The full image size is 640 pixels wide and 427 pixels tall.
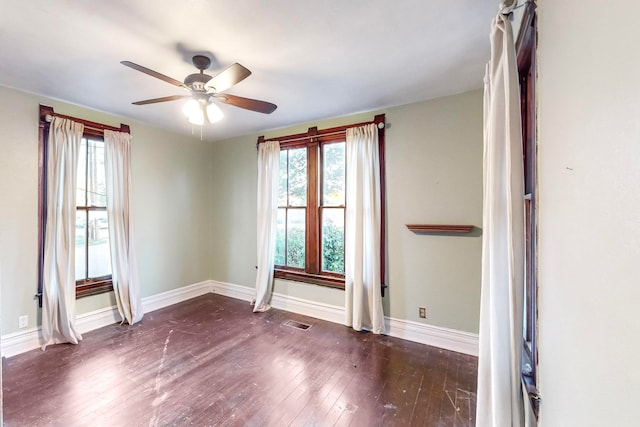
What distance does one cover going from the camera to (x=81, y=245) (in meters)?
3.20

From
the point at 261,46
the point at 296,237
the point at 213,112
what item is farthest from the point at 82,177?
the point at 261,46

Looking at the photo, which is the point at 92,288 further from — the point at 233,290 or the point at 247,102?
the point at 247,102

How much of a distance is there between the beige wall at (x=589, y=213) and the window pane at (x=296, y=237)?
3.03 metres

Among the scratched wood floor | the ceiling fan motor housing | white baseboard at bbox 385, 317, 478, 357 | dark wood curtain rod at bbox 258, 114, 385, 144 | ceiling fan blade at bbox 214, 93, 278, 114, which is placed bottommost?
the scratched wood floor

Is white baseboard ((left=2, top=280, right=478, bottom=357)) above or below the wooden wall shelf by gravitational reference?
below

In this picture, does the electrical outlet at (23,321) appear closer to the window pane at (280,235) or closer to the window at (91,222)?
the window at (91,222)

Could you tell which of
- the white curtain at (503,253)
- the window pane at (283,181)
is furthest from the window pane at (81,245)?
the white curtain at (503,253)

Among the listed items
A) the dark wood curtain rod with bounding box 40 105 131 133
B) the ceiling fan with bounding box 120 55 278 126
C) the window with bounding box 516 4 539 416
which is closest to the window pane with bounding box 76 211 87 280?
the dark wood curtain rod with bounding box 40 105 131 133

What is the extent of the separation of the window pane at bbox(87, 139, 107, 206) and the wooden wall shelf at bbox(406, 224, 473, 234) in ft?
12.4

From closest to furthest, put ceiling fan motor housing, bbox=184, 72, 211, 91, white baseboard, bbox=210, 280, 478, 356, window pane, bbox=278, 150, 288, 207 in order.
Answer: ceiling fan motor housing, bbox=184, 72, 211, 91 → white baseboard, bbox=210, 280, 478, 356 → window pane, bbox=278, 150, 288, 207

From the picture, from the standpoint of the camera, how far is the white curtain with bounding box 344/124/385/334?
309 centimetres

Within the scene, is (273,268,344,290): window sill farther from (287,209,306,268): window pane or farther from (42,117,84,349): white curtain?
(42,117,84,349): white curtain

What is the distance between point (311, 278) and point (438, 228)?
5.93ft

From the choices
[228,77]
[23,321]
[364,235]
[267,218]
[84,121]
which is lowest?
[23,321]
